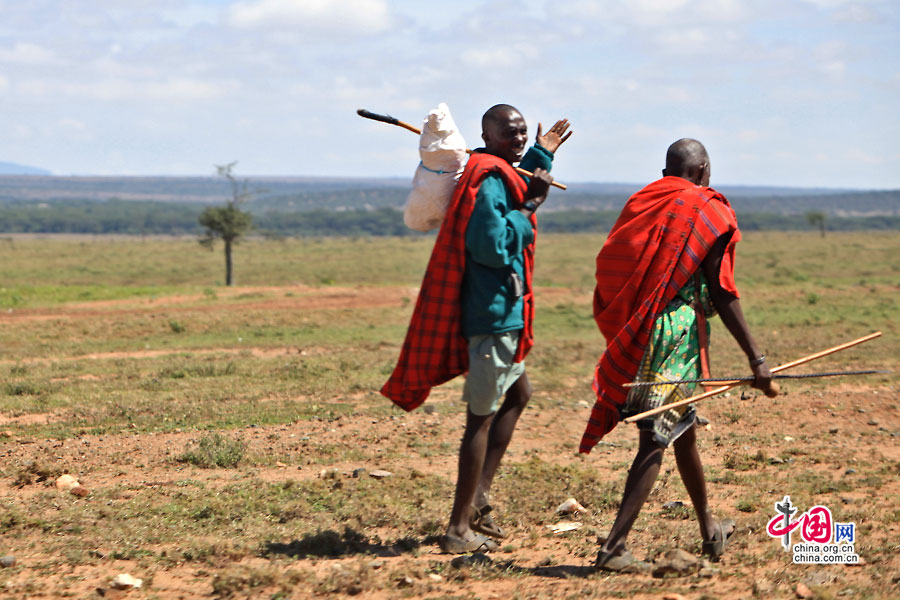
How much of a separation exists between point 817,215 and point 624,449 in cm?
7474

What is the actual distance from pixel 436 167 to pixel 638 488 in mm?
1591

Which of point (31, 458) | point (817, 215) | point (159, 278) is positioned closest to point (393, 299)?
point (31, 458)

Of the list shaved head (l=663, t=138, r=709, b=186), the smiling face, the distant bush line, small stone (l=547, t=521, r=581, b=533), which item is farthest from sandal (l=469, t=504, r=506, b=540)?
the distant bush line

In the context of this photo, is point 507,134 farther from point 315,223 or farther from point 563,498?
point 315,223

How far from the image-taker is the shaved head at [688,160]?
402cm

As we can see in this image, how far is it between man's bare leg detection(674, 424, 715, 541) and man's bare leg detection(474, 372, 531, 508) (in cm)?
72

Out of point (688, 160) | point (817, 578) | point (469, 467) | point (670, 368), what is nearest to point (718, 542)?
point (817, 578)

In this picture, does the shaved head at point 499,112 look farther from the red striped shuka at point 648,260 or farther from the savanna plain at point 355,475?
the savanna plain at point 355,475

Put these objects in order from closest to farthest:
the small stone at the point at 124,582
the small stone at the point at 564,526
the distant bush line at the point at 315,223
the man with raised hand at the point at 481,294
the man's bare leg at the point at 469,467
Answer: the small stone at the point at 124,582 < the man with raised hand at the point at 481,294 < the man's bare leg at the point at 469,467 < the small stone at the point at 564,526 < the distant bush line at the point at 315,223

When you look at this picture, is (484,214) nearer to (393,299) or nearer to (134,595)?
(134,595)

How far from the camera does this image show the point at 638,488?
153 inches

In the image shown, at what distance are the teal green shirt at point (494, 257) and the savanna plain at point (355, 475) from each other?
1029 mm

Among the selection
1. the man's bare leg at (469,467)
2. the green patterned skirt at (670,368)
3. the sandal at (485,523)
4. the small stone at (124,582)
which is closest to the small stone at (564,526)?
the sandal at (485,523)

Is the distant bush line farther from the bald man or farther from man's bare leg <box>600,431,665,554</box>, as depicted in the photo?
man's bare leg <box>600,431,665,554</box>
